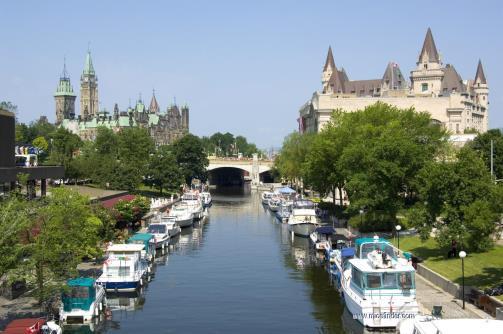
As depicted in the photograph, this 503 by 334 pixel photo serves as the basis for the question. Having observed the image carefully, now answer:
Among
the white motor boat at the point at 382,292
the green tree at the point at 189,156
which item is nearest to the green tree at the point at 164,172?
the green tree at the point at 189,156

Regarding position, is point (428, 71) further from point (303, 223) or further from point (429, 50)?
point (303, 223)

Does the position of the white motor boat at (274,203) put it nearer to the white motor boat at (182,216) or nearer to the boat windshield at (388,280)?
the white motor boat at (182,216)

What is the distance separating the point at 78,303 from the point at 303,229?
45860 millimetres

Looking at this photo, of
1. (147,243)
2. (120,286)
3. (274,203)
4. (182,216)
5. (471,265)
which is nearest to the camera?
(471,265)

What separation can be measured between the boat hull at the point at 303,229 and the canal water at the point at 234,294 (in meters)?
2.16

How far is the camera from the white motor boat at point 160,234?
73.8m

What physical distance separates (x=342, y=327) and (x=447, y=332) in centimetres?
1249

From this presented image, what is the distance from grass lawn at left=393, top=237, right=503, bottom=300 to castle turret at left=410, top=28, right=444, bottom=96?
13778cm

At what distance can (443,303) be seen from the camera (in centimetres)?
4244

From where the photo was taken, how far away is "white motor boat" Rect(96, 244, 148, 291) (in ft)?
167

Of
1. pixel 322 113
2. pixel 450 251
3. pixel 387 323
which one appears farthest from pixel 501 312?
pixel 322 113

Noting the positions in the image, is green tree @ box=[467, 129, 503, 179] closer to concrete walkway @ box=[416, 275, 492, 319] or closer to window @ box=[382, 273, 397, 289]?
concrete walkway @ box=[416, 275, 492, 319]

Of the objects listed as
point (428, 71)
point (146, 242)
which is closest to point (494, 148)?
point (146, 242)

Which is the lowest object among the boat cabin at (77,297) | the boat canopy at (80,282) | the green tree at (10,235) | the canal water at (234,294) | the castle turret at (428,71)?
the canal water at (234,294)
